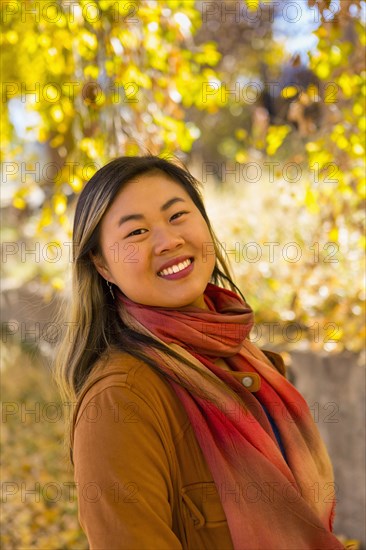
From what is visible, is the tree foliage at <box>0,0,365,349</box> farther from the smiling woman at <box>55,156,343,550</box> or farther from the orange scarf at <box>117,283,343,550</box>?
the orange scarf at <box>117,283,343,550</box>

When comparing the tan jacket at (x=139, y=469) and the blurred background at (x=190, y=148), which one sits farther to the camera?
the blurred background at (x=190, y=148)

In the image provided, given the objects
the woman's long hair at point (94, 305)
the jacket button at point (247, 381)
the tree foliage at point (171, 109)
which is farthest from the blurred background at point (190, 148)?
the jacket button at point (247, 381)

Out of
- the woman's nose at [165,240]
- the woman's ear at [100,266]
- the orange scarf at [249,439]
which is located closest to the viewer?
the orange scarf at [249,439]

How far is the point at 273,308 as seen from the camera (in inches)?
206

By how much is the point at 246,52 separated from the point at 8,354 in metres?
8.87

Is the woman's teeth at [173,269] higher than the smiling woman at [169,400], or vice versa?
the woman's teeth at [173,269]

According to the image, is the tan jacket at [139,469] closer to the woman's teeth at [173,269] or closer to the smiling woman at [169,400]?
the smiling woman at [169,400]

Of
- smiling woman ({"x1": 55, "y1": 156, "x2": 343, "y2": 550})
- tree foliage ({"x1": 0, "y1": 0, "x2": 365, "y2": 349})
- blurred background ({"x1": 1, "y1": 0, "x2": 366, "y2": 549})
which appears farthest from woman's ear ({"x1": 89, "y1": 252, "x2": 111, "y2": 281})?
tree foliage ({"x1": 0, "y1": 0, "x2": 365, "y2": 349})

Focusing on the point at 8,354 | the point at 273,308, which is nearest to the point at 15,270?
the point at 8,354

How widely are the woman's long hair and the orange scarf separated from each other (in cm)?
5

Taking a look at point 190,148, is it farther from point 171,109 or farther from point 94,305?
point 94,305

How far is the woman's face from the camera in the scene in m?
2.03

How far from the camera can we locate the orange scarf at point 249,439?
187cm

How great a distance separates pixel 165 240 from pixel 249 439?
1.85 ft
